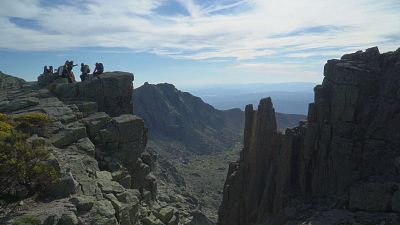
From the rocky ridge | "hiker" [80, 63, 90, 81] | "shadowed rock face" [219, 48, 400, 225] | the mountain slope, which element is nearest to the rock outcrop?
the rocky ridge

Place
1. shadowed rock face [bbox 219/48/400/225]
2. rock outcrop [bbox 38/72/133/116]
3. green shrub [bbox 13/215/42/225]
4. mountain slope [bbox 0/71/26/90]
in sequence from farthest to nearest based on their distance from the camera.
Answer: mountain slope [bbox 0/71/26/90]
rock outcrop [bbox 38/72/133/116]
shadowed rock face [bbox 219/48/400/225]
green shrub [bbox 13/215/42/225]

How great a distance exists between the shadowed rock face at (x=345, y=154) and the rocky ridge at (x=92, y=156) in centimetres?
1677

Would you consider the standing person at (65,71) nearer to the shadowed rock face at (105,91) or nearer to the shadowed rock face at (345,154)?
the shadowed rock face at (105,91)

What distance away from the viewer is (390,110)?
174 feet

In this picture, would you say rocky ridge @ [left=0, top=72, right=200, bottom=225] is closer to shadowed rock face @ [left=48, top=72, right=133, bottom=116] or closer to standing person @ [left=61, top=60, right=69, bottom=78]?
shadowed rock face @ [left=48, top=72, right=133, bottom=116]

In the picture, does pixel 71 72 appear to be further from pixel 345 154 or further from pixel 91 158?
pixel 345 154

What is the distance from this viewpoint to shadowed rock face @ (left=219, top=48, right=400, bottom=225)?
49.6 meters

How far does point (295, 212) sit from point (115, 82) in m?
31.3

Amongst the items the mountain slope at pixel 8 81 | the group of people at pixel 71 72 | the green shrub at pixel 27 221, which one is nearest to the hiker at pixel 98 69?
the group of people at pixel 71 72

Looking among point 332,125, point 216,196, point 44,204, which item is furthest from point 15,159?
point 216,196

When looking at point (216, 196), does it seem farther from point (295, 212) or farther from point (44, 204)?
point (44, 204)

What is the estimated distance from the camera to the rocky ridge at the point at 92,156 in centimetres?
3475

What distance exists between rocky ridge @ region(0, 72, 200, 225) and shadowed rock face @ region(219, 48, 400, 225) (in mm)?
16765

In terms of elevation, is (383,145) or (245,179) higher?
(383,145)
